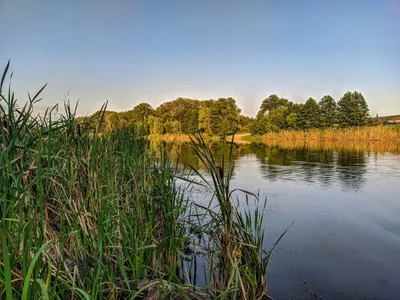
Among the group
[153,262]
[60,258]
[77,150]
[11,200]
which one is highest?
[77,150]

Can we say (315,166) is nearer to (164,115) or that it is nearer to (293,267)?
(293,267)

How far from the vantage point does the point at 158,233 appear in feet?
12.5

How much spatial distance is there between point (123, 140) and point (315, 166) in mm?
12004

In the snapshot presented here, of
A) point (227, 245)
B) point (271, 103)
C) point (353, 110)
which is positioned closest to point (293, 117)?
point (353, 110)

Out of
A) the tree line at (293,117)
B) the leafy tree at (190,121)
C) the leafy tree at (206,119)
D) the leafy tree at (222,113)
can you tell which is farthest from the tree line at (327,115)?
the leafy tree at (190,121)

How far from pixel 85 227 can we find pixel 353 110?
45.4 meters

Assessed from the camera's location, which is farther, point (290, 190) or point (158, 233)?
point (290, 190)

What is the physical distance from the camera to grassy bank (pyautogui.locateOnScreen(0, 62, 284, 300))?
1.73 metres

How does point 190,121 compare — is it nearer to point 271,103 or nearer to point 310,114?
point 310,114

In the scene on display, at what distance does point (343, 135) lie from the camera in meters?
36.7

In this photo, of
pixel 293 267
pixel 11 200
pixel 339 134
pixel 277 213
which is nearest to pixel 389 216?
pixel 277 213

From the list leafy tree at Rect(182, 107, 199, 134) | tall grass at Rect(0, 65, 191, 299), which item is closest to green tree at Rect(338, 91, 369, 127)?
leafy tree at Rect(182, 107, 199, 134)

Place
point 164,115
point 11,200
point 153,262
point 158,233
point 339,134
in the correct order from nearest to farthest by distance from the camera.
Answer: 1. point 11,200
2. point 153,262
3. point 158,233
4. point 339,134
5. point 164,115

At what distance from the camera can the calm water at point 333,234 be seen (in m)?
4.07
